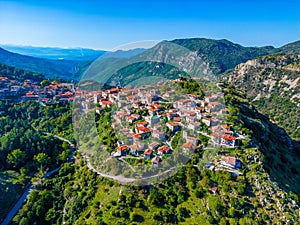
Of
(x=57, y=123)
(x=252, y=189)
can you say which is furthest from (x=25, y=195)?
(x=252, y=189)

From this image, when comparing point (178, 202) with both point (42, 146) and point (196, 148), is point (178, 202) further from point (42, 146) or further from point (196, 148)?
point (42, 146)

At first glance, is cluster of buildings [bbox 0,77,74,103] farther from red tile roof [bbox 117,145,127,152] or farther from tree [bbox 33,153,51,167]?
red tile roof [bbox 117,145,127,152]

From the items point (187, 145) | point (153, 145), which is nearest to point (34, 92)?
point (153, 145)

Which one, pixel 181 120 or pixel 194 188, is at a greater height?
pixel 181 120

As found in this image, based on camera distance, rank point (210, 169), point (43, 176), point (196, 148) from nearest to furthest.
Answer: point (210, 169), point (196, 148), point (43, 176)

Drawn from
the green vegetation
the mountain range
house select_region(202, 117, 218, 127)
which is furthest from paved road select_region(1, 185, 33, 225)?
house select_region(202, 117, 218, 127)
